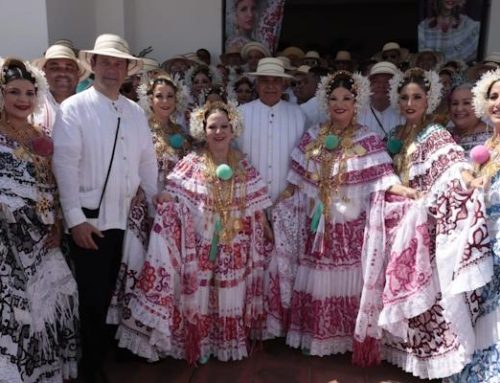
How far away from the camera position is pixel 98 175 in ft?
9.33

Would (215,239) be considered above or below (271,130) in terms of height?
below

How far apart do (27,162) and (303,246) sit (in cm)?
188

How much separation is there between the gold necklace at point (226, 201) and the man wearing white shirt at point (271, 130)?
39 centimetres

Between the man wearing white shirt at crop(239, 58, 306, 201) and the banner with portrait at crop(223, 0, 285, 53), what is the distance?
3011mm

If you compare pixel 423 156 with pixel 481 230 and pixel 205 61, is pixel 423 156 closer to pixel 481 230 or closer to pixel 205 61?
pixel 481 230

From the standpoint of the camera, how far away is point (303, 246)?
11.4ft

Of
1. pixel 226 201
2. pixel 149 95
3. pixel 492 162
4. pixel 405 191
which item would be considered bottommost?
pixel 226 201

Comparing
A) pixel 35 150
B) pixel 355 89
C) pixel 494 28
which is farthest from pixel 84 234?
pixel 494 28

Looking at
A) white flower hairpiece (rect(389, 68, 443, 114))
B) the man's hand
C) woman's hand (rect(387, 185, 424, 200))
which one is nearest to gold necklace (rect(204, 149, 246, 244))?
the man's hand

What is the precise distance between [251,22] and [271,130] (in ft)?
11.9

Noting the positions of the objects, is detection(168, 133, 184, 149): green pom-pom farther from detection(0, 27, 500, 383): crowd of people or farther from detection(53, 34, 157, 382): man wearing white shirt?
detection(53, 34, 157, 382): man wearing white shirt

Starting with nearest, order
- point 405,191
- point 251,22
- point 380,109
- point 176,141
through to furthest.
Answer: point 405,191, point 176,141, point 380,109, point 251,22

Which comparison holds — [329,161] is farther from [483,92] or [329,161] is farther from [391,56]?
[391,56]

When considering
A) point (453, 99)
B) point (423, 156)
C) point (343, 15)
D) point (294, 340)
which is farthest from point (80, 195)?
point (343, 15)
